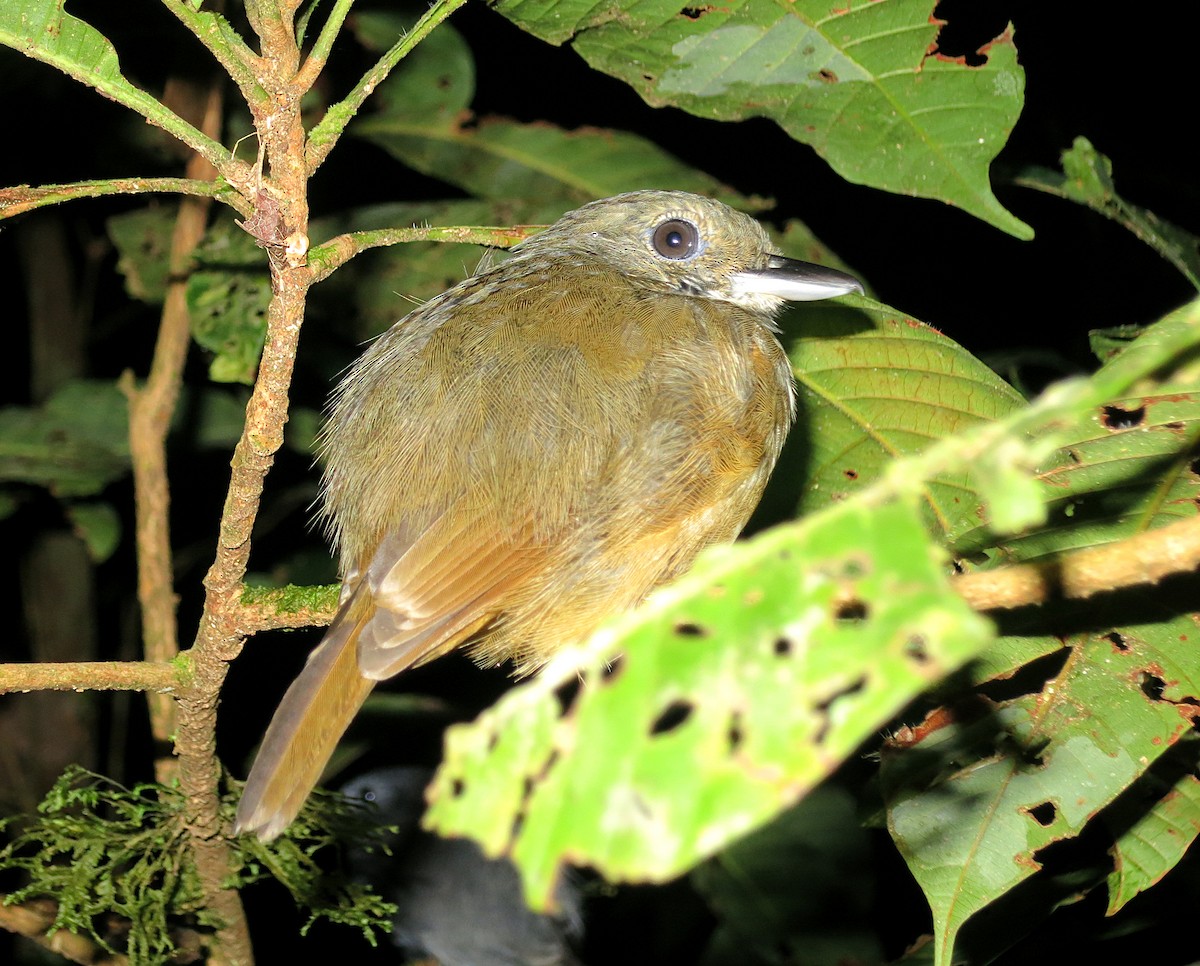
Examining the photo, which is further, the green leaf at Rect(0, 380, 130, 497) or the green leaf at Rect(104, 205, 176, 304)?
the green leaf at Rect(104, 205, 176, 304)

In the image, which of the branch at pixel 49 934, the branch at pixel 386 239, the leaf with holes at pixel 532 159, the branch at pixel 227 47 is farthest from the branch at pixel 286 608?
the leaf with holes at pixel 532 159

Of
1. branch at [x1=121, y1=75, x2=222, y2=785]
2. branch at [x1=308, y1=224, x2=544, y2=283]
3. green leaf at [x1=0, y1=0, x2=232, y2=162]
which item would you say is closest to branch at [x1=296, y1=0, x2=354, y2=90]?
branch at [x1=308, y1=224, x2=544, y2=283]

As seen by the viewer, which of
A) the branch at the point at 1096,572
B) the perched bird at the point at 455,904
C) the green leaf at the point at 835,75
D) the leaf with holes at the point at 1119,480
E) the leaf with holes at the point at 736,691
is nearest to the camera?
the leaf with holes at the point at 736,691

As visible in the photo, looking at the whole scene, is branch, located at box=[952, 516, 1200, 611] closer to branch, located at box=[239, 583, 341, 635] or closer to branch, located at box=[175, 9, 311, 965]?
branch, located at box=[175, 9, 311, 965]

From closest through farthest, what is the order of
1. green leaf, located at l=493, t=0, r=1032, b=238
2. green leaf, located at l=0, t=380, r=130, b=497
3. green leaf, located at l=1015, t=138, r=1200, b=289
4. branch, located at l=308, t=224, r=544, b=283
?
branch, located at l=308, t=224, r=544, b=283 → green leaf, located at l=493, t=0, r=1032, b=238 → green leaf, located at l=1015, t=138, r=1200, b=289 → green leaf, located at l=0, t=380, r=130, b=497

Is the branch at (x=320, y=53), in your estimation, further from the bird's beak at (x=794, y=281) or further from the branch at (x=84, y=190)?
the bird's beak at (x=794, y=281)

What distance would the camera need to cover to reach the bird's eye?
3.00m

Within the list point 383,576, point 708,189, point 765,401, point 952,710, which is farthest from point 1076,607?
point 708,189

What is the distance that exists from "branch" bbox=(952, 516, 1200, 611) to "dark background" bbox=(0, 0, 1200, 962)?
2.66 meters

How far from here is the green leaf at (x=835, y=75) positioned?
229 centimetres

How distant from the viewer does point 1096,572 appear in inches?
52.2

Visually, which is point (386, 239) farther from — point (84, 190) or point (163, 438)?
point (163, 438)

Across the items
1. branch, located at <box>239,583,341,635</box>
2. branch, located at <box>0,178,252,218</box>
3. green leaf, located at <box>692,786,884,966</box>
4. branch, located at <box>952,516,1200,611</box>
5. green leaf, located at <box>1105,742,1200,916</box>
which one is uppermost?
branch, located at <box>0,178,252,218</box>

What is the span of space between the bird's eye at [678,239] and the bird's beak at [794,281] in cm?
15
